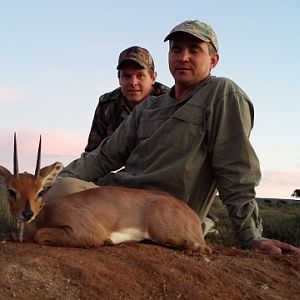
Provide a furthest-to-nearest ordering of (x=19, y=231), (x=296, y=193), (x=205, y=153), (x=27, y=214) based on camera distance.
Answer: (x=296, y=193) < (x=205, y=153) < (x=19, y=231) < (x=27, y=214)

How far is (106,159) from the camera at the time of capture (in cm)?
880

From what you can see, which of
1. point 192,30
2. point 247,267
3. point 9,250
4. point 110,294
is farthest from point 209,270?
point 192,30

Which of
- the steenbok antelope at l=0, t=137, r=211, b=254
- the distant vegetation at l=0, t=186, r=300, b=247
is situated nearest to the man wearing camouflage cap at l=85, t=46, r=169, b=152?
the steenbok antelope at l=0, t=137, r=211, b=254

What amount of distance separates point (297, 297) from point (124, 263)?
159cm

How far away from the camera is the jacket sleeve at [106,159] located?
28.2 feet

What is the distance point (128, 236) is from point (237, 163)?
5.54ft

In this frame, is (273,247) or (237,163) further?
(237,163)

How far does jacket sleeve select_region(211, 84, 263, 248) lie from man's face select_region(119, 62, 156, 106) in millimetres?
2801

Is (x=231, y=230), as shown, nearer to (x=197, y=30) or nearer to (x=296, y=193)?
(x=197, y=30)

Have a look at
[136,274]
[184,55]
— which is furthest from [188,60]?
[136,274]

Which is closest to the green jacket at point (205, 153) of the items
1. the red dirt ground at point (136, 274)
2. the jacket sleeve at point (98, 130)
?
the red dirt ground at point (136, 274)

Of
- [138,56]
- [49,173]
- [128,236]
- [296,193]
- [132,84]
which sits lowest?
[296,193]

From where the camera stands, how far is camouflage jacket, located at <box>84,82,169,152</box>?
35.3 feet

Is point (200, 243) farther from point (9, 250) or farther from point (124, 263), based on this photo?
point (9, 250)
